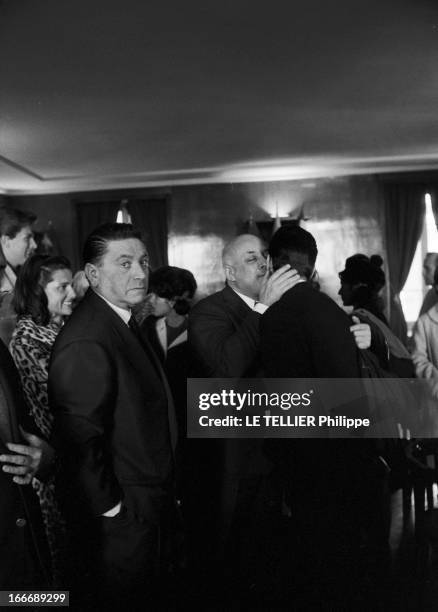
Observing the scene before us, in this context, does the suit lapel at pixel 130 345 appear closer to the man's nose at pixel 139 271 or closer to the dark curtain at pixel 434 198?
the man's nose at pixel 139 271

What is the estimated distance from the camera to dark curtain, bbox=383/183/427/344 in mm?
8773

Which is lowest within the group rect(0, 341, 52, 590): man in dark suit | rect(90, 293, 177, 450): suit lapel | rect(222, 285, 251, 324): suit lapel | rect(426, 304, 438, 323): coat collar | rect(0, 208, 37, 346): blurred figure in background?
rect(0, 341, 52, 590): man in dark suit

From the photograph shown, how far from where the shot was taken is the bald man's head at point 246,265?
2.27 metres

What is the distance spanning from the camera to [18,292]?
228 centimetres

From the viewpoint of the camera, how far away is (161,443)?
1632 mm

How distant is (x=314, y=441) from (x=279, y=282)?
48 centimetres

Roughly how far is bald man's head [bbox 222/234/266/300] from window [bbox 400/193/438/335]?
22.5ft

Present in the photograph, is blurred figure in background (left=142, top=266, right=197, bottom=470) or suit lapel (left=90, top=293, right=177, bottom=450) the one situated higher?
blurred figure in background (left=142, top=266, right=197, bottom=470)

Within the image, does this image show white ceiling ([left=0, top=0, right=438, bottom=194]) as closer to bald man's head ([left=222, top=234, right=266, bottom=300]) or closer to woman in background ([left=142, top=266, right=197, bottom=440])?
woman in background ([left=142, top=266, right=197, bottom=440])

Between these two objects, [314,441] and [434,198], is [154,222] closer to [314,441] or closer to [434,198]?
[434,198]

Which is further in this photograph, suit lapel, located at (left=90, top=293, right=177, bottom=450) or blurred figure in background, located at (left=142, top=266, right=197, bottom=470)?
blurred figure in background, located at (left=142, top=266, right=197, bottom=470)

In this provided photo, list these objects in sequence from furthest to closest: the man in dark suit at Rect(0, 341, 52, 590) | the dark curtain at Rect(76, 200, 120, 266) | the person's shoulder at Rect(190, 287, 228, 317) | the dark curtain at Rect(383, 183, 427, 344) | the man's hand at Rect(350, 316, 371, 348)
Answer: the dark curtain at Rect(76, 200, 120, 266) → the dark curtain at Rect(383, 183, 427, 344) → the person's shoulder at Rect(190, 287, 228, 317) → the man's hand at Rect(350, 316, 371, 348) → the man in dark suit at Rect(0, 341, 52, 590)

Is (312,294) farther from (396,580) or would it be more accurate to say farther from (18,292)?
(396,580)

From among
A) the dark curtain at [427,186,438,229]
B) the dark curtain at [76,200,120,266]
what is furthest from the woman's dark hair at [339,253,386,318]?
the dark curtain at [76,200,120,266]
